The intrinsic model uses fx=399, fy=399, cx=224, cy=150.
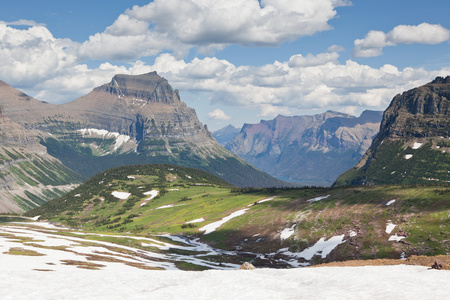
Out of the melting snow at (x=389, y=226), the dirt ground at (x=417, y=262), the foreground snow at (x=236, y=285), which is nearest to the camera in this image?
the foreground snow at (x=236, y=285)

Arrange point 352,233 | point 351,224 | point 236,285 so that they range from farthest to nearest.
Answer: point 351,224 → point 352,233 → point 236,285

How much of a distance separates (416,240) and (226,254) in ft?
195

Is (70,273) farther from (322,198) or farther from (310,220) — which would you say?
(322,198)

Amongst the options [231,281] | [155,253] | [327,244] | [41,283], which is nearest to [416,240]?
[327,244]

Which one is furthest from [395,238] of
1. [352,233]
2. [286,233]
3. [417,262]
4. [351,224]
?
[417,262]

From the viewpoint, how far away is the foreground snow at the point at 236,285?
123 ft

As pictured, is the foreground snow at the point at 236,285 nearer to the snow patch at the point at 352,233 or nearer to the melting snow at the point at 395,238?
the melting snow at the point at 395,238

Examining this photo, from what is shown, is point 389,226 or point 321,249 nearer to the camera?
point 321,249

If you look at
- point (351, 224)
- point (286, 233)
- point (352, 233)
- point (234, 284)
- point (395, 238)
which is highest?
point (234, 284)

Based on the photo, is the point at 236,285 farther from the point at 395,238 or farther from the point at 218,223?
the point at 218,223

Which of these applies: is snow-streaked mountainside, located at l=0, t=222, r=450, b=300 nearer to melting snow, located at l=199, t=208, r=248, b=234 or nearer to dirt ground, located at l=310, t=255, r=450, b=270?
dirt ground, located at l=310, t=255, r=450, b=270

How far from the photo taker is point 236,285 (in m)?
43.3

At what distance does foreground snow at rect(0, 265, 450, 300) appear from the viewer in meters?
37.4

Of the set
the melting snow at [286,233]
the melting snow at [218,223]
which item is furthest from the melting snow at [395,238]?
the melting snow at [218,223]
